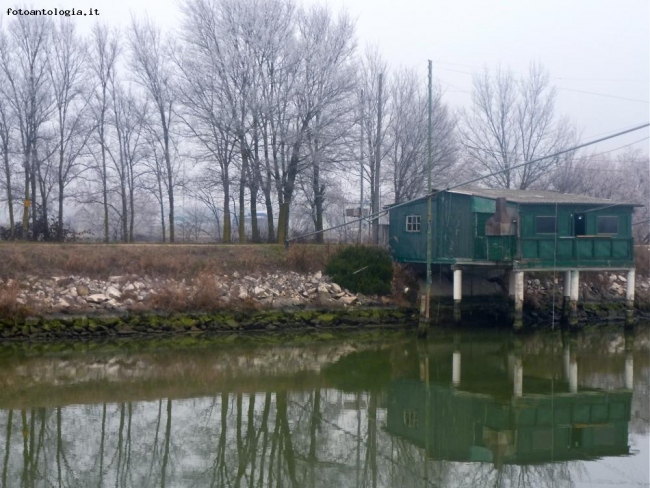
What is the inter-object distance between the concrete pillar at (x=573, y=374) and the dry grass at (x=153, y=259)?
11.7 m

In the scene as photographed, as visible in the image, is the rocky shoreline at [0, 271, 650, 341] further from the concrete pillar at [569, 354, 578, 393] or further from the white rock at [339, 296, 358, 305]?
the concrete pillar at [569, 354, 578, 393]

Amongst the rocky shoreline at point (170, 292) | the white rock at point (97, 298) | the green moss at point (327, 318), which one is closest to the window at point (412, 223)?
the rocky shoreline at point (170, 292)

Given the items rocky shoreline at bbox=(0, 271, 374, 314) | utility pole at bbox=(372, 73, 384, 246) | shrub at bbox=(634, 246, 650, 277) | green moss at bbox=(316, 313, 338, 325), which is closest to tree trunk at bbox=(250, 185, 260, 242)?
utility pole at bbox=(372, 73, 384, 246)

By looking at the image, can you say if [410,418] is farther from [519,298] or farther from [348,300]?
[348,300]

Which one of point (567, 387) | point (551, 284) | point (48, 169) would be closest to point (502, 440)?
point (567, 387)

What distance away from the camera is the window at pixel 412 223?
3122cm

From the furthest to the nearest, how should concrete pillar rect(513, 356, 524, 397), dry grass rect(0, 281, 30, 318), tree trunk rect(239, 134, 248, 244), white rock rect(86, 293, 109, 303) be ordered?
tree trunk rect(239, 134, 248, 244), white rock rect(86, 293, 109, 303), dry grass rect(0, 281, 30, 318), concrete pillar rect(513, 356, 524, 397)

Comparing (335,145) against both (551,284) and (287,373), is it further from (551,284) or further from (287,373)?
(287,373)

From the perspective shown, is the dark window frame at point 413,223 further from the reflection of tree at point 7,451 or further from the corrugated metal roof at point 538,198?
the reflection of tree at point 7,451

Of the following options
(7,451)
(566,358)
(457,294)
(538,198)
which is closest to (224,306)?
(457,294)

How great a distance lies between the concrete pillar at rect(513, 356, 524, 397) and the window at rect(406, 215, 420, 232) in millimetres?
9013

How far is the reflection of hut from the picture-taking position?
13719 mm

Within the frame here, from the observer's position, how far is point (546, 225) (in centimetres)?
2841

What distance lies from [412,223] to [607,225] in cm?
727
